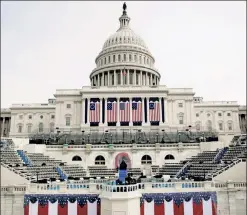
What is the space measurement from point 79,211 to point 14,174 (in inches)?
439

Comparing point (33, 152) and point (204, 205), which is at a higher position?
point (33, 152)

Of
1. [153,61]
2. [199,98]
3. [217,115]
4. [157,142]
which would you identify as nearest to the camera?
[157,142]

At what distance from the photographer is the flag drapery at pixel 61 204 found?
95.2 feet

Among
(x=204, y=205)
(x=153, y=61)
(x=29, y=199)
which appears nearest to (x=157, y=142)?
(x=204, y=205)

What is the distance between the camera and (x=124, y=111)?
270 feet

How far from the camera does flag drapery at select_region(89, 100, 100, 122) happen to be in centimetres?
8125

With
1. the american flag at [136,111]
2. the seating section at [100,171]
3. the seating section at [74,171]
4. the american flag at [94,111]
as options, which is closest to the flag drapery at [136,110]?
the american flag at [136,111]

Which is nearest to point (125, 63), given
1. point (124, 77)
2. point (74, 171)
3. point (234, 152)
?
point (124, 77)

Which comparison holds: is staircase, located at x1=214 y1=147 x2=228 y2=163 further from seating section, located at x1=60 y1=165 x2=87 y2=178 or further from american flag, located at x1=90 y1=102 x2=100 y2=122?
american flag, located at x1=90 y1=102 x2=100 y2=122

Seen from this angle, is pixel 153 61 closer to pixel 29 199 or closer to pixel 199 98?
pixel 199 98

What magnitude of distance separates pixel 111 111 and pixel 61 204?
5370 cm

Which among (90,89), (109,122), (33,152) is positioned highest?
(90,89)

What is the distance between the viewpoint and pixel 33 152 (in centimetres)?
5444

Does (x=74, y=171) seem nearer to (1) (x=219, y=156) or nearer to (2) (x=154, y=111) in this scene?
(1) (x=219, y=156)
